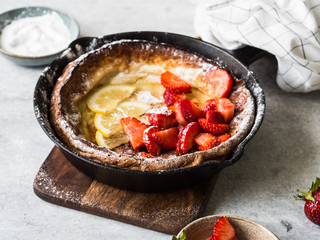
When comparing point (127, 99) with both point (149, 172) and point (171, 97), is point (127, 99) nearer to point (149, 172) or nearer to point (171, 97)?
point (171, 97)

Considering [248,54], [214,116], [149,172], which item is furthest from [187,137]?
[248,54]

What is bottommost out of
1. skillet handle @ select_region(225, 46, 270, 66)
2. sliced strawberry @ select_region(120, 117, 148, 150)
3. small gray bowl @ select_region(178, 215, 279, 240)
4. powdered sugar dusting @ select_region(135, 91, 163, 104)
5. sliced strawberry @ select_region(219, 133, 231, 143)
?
small gray bowl @ select_region(178, 215, 279, 240)

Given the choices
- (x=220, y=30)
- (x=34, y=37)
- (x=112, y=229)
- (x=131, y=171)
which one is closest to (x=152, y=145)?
(x=131, y=171)

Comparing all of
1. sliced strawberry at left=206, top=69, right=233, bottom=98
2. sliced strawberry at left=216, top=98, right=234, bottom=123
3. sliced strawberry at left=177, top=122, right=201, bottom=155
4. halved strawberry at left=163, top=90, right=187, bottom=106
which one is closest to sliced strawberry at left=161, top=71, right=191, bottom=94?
halved strawberry at left=163, top=90, right=187, bottom=106

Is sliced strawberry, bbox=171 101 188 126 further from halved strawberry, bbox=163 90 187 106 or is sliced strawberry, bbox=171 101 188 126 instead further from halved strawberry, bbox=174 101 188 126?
halved strawberry, bbox=163 90 187 106

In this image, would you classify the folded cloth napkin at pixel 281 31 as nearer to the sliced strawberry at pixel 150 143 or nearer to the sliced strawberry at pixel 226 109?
the sliced strawberry at pixel 226 109

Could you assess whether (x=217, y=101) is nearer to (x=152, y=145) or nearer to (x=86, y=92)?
(x=152, y=145)
